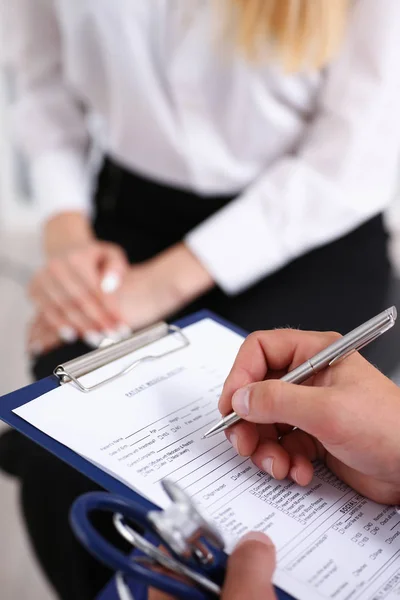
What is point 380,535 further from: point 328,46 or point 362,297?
point 328,46

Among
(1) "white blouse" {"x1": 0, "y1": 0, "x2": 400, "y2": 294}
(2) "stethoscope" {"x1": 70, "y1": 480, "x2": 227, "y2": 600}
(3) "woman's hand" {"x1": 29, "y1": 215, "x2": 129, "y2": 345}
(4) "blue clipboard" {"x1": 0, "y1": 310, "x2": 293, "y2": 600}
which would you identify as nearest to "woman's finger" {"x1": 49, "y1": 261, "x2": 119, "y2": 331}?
(3) "woman's hand" {"x1": 29, "y1": 215, "x2": 129, "y2": 345}

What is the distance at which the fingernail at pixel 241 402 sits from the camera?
0.37 m

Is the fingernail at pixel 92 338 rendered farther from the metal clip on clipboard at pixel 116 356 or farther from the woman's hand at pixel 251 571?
the woman's hand at pixel 251 571

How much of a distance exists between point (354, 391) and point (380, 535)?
0.27 feet

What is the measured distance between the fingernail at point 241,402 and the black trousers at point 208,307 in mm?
203

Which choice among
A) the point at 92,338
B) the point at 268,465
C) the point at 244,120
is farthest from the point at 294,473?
the point at 244,120

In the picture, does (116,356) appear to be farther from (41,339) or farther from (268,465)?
(41,339)

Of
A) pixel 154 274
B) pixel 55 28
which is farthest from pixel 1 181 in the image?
pixel 154 274

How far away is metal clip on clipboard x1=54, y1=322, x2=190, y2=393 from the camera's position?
432mm

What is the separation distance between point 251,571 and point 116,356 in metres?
0.19

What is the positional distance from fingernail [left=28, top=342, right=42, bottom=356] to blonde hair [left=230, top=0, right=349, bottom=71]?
0.39 metres

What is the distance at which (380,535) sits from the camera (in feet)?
1.18

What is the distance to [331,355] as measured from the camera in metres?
0.38

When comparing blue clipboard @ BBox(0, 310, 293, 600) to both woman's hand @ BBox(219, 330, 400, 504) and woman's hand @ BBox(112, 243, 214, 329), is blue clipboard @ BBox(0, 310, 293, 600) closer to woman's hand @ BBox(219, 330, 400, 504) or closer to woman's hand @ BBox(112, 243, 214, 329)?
woman's hand @ BBox(219, 330, 400, 504)
